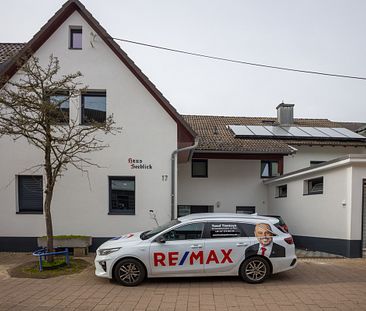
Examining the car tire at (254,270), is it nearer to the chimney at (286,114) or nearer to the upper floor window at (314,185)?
the upper floor window at (314,185)

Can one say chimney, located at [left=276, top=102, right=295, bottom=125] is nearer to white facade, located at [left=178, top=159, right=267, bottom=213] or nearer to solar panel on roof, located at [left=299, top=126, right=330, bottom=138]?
solar panel on roof, located at [left=299, top=126, right=330, bottom=138]

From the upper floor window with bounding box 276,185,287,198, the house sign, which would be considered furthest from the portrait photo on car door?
the upper floor window with bounding box 276,185,287,198

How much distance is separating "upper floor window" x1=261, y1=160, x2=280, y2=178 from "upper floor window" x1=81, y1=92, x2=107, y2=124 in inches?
375

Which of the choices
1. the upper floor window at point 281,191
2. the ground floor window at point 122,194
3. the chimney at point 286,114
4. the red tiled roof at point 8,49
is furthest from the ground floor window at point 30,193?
the chimney at point 286,114

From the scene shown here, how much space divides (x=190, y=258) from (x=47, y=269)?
403cm

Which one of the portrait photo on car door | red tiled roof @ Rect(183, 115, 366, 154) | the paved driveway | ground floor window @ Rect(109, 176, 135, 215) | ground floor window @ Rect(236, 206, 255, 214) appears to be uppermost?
red tiled roof @ Rect(183, 115, 366, 154)

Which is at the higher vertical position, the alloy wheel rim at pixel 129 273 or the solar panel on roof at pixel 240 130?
the solar panel on roof at pixel 240 130

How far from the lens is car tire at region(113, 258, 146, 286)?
21.8 ft

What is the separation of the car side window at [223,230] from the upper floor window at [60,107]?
5.14 meters

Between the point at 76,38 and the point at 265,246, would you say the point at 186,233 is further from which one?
the point at 76,38

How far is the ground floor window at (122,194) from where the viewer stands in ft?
35.1

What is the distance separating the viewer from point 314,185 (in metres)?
12.1

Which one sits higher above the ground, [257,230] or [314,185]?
[314,185]

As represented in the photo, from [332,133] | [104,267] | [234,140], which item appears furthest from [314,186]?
[104,267]
